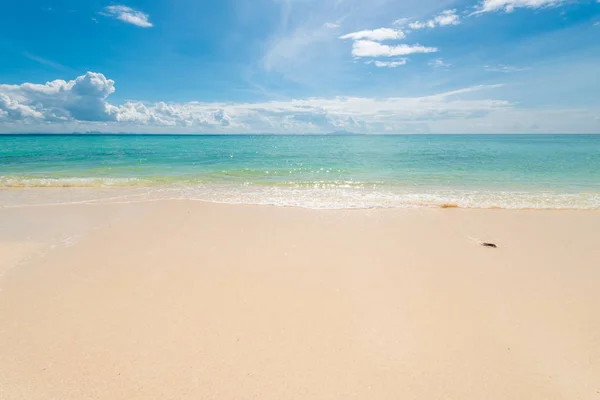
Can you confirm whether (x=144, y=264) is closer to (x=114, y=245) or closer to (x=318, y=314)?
(x=114, y=245)

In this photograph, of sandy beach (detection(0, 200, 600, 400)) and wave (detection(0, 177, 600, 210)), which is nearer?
sandy beach (detection(0, 200, 600, 400))

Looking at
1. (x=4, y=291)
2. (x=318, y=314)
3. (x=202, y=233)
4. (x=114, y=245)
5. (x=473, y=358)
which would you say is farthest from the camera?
(x=202, y=233)

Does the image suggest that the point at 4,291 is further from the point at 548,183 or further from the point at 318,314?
the point at 548,183

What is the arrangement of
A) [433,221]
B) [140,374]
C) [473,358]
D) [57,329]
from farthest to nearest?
[433,221] < [57,329] < [473,358] < [140,374]

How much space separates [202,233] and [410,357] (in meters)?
5.35

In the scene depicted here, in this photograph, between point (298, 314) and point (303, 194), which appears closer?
point (298, 314)

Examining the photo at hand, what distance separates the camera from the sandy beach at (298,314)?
9.55 ft

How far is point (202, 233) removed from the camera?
7.15m

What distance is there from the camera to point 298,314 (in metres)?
3.91

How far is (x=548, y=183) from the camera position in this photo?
1609 centimetres

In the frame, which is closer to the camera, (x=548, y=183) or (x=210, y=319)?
(x=210, y=319)

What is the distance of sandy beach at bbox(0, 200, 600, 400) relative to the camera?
2.91 meters

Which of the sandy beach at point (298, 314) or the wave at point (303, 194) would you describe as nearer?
the sandy beach at point (298, 314)

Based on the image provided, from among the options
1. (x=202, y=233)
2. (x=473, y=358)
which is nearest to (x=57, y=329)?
(x=202, y=233)
